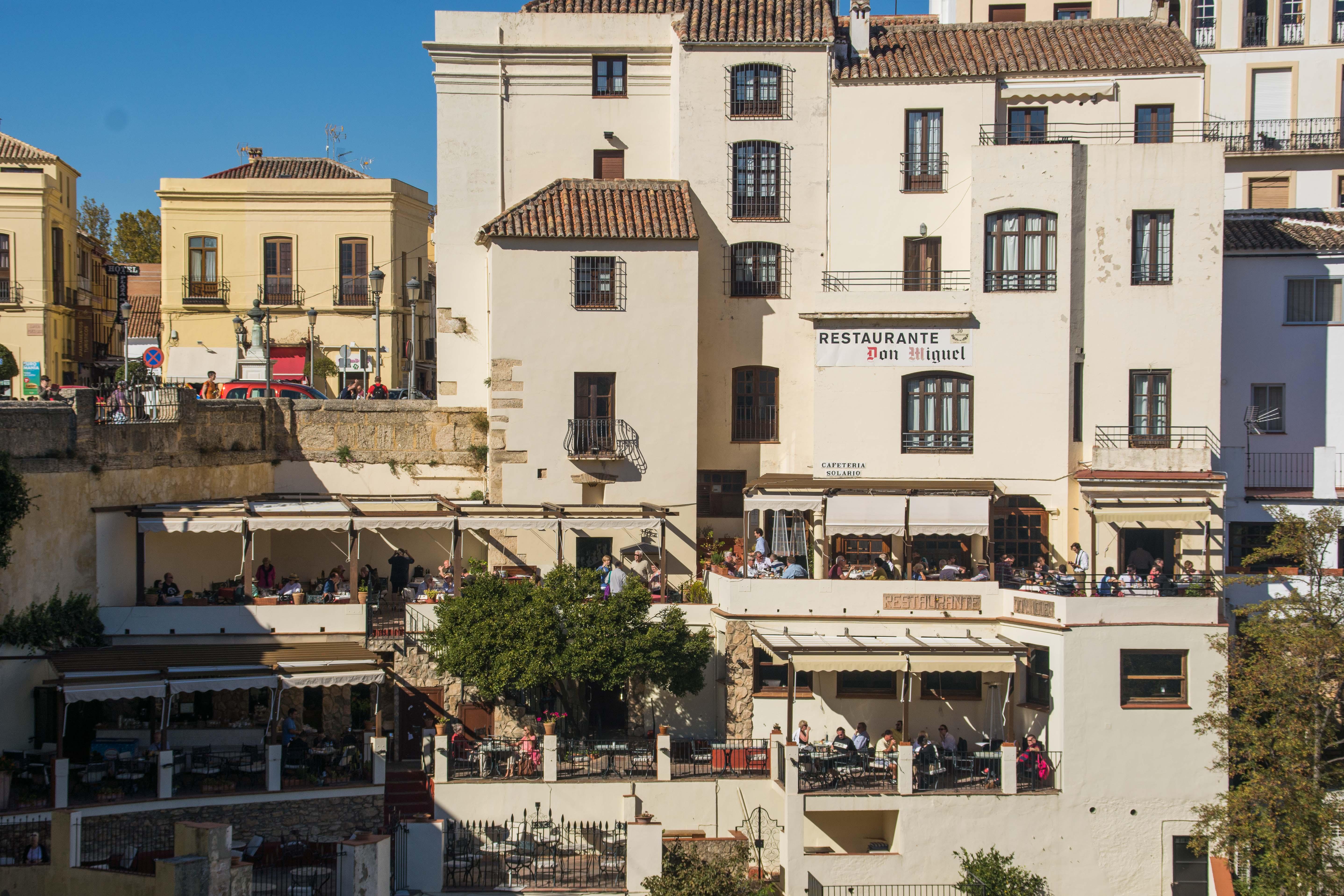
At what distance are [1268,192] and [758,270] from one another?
1869cm

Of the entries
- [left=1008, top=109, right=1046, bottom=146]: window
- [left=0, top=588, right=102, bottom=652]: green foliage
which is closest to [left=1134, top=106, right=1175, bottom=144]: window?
[left=1008, top=109, right=1046, bottom=146]: window

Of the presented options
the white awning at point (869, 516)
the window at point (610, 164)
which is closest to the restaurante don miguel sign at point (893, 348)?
the white awning at point (869, 516)

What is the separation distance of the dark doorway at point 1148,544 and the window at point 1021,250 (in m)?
5.86

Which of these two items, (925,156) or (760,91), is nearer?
(925,156)

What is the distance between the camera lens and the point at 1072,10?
42.5 meters

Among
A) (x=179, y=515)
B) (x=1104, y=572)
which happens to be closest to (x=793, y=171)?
(x=1104, y=572)

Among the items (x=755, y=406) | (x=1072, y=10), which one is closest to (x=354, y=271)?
(x=755, y=406)

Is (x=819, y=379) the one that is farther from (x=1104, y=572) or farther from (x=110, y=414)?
(x=110, y=414)

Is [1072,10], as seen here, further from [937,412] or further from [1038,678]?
[1038,678]

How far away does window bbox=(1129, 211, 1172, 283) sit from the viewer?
95.2 feet

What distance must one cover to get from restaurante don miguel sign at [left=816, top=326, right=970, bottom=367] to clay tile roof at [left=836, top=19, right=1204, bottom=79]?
256 inches

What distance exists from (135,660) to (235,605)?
2.77 meters

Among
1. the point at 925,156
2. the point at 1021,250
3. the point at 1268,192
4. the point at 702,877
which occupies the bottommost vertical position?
the point at 702,877

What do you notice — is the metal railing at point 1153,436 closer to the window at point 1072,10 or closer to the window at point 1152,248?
the window at point 1152,248
